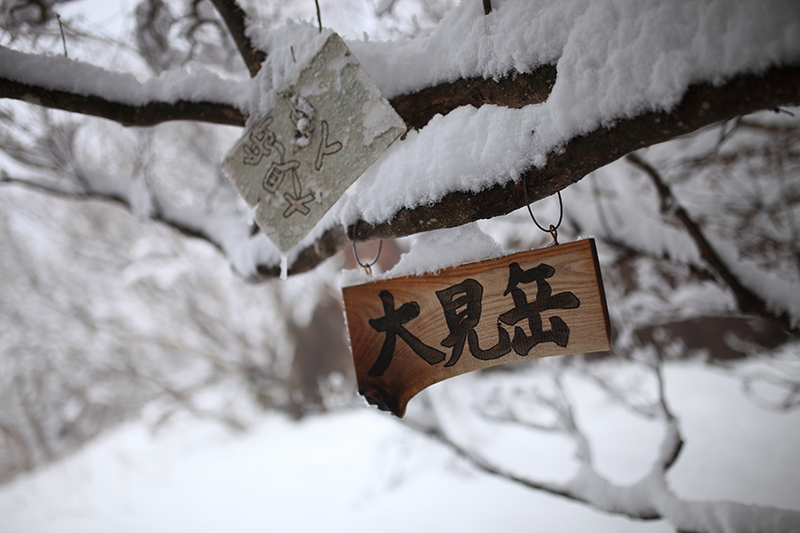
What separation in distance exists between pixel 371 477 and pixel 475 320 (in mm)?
4231

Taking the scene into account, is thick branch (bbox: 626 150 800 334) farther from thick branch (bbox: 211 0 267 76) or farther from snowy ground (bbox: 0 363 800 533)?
thick branch (bbox: 211 0 267 76)

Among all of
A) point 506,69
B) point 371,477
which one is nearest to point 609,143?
point 506,69

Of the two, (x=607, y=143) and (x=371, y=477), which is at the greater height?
(x=607, y=143)

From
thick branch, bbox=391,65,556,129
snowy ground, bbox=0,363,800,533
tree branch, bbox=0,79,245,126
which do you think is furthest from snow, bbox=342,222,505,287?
snowy ground, bbox=0,363,800,533

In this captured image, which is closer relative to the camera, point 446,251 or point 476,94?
point 476,94

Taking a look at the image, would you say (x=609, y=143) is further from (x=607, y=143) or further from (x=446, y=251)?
(x=446, y=251)

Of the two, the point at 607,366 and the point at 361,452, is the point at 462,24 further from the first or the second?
the point at 607,366

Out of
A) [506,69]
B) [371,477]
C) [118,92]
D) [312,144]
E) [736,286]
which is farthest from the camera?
[371,477]

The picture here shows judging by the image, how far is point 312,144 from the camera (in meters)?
1.06

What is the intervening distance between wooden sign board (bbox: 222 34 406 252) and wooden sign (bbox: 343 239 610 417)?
1.07 feet

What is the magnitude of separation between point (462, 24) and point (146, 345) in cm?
845

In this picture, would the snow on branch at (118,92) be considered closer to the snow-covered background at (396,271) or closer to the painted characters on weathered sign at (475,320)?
the snow-covered background at (396,271)

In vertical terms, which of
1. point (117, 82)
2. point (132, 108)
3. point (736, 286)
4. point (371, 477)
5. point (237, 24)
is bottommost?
point (371, 477)

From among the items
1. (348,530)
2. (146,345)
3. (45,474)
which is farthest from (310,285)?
(45,474)
